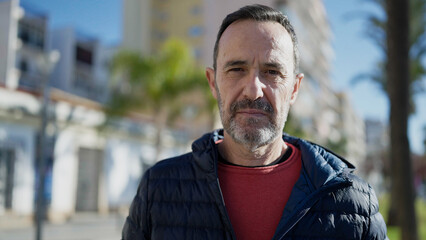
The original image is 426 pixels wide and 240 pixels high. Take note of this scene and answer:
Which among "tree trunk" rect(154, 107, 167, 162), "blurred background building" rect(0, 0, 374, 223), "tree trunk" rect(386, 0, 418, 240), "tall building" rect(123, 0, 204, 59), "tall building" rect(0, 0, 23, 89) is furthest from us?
"tall building" rect(123, 0, 204, 59)

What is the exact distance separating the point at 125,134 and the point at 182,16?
25.6m

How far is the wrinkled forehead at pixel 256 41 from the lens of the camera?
74.1 inches

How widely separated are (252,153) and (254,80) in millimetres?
316

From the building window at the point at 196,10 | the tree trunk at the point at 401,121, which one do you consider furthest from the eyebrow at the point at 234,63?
the building window at the point at 196,10

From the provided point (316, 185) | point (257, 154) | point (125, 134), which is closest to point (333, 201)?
point (316, 185)

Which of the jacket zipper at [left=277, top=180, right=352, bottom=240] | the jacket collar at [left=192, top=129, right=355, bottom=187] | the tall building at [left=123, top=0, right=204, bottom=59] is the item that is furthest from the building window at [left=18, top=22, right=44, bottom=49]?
the jacket zipper at [left=277, top=180, right=352, bottom=240]

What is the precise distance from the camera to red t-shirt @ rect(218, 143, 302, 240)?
1.85m

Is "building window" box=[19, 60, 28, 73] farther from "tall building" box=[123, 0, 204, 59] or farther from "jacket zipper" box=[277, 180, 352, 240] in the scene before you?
"jacket zipper" box=[277, 180, 352, 240]

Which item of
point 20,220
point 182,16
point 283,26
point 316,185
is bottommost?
point 20,220

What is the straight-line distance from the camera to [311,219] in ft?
5.98

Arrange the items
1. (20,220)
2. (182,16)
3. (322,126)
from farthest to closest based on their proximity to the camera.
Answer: (322,126) → (182,16) → (20,220)

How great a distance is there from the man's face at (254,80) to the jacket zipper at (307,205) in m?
0.29

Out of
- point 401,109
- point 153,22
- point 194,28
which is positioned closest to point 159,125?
point 401,109

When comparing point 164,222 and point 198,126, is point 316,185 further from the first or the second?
point 198,126
